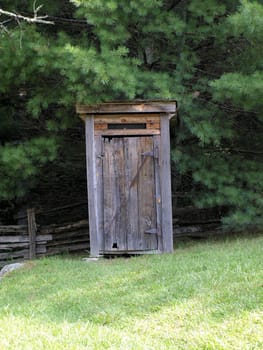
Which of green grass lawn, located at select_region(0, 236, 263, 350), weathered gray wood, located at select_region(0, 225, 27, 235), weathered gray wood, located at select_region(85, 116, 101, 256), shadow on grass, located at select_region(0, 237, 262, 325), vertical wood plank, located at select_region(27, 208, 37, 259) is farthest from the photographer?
weathered gray wood, located at select_region(0, 225, 27, 235)

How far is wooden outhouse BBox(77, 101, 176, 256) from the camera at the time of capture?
8.61m

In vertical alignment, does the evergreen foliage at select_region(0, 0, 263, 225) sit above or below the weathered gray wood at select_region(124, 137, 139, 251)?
above

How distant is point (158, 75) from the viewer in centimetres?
906

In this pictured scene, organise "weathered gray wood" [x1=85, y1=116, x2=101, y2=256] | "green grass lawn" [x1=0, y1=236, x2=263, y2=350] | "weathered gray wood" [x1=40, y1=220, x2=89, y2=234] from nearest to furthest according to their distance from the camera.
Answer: "green grass lawn" [x1=0, y1=236, x2=263, y2=350] < "weathered gray wood" [x1=85, y1=116, x2=101, y2=256] < "weathered gray wood" [x1=40, y1=220, x2=89, y2=234]

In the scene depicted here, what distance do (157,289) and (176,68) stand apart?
5748mm

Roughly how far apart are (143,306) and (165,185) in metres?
4.16

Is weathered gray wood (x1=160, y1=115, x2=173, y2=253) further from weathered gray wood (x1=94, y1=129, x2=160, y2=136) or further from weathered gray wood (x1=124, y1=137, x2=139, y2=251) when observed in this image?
weathered gray wood (x1=124, y1=137, x2=139, y2=251)

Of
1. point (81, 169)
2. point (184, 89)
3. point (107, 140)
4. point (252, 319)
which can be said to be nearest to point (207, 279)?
point (252, 319)

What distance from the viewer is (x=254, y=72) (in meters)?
9.11

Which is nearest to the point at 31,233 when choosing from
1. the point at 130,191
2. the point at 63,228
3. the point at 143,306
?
the point at 63,228

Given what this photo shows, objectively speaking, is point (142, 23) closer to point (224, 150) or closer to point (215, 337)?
point (224, 150)

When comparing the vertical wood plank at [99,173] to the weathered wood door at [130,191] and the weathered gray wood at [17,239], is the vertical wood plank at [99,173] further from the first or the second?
the weathered gray wood at [17,239]

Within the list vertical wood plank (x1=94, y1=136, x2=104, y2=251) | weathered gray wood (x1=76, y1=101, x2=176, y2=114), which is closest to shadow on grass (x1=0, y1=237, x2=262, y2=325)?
vertical wood plank (x1=94, y1=136, x2=104, y2=251)

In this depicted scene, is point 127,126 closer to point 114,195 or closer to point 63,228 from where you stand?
point 114,195
